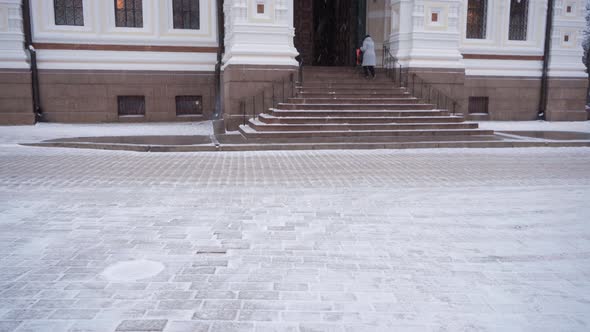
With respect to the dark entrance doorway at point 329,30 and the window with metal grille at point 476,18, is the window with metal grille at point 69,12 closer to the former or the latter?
the dark entrance doorway at point 329,30

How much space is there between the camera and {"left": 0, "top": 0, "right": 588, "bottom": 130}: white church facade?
1425cm

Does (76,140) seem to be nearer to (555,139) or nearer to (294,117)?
(294,117)

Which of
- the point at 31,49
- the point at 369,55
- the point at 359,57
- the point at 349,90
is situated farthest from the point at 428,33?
the point at 31,49

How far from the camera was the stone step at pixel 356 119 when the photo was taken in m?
12.4

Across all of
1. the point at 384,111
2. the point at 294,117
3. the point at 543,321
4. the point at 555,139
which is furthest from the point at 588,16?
the point at 543,321

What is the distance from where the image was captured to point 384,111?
13.0m

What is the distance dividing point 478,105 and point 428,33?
471 centimetres

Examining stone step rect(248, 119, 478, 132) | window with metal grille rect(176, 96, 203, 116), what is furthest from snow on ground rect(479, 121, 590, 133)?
window with metal grille rect(176, 96, 203, 116)

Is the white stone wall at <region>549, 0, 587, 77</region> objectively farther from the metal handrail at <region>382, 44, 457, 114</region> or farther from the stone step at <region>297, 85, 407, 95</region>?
the stone step at <region>297, 85, 407, 95</region>

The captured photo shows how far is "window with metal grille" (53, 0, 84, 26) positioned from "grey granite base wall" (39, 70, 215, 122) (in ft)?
5.68

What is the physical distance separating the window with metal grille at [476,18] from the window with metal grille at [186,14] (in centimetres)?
1036

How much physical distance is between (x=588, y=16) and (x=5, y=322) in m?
31.2

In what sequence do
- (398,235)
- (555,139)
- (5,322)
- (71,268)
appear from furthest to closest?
(555,139)
(398,235)
(71,268)
(5,322)

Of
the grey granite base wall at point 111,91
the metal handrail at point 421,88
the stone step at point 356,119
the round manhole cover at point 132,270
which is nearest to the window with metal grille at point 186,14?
the grey granite base wall at point 111,91
